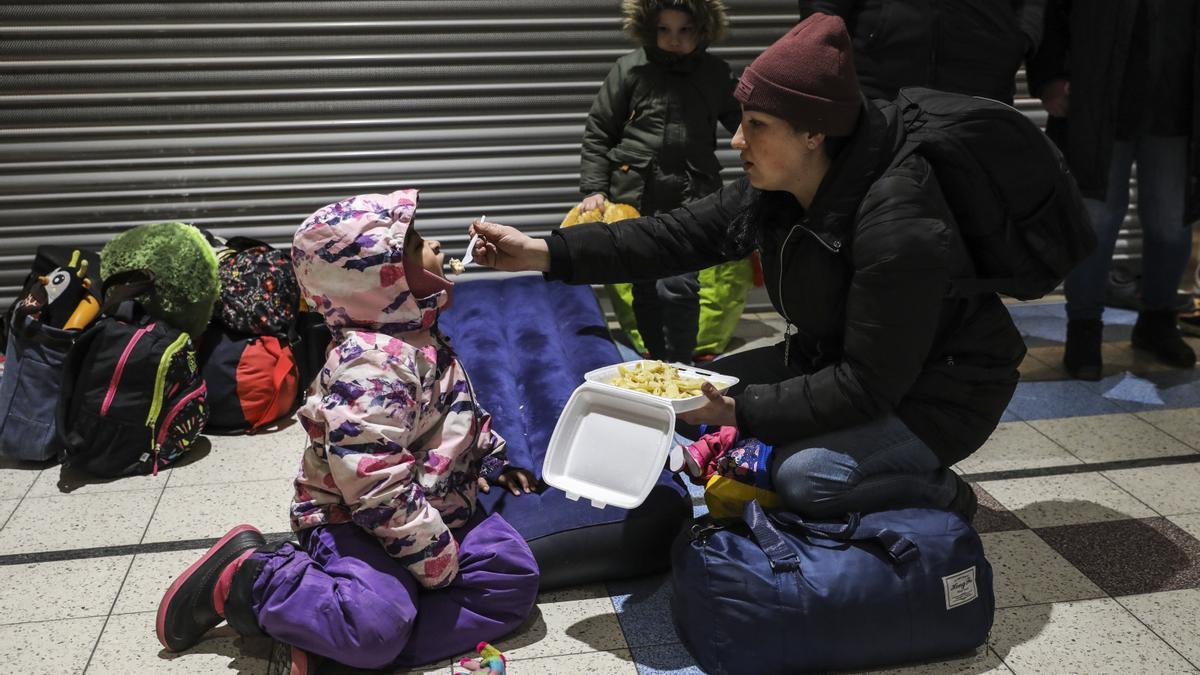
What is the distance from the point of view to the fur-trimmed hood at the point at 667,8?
3.79 meters

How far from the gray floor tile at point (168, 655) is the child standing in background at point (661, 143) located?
2026 millimetres

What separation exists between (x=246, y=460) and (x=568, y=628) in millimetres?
1479

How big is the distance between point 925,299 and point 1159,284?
243 centimetres

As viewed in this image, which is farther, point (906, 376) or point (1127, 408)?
point (1127, 408)

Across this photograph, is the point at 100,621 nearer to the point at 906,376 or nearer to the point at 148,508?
the point at 148,508

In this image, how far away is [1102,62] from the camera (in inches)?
149

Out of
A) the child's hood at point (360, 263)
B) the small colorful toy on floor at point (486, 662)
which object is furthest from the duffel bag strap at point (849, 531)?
the child's hood at point (360, 263)

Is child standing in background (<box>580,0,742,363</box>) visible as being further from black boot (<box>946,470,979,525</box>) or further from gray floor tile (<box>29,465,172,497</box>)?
gray floor tile (<box>29,465,172,497</box>)

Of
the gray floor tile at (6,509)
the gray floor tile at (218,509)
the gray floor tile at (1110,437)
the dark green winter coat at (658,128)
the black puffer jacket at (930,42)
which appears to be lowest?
the gray floor tile at (1110,437)

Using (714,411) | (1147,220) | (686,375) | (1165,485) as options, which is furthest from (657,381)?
(1147,220)

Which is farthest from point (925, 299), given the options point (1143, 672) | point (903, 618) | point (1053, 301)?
point (1053, 301)

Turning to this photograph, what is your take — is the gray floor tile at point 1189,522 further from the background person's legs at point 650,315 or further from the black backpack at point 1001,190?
the background person's legs at point 650,315

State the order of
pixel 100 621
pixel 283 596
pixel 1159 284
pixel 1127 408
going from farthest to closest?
pixel 1159 284 → pixel 1127 408 → pixel 100 621 → pixel 283 596

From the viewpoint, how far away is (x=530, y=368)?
355cm
